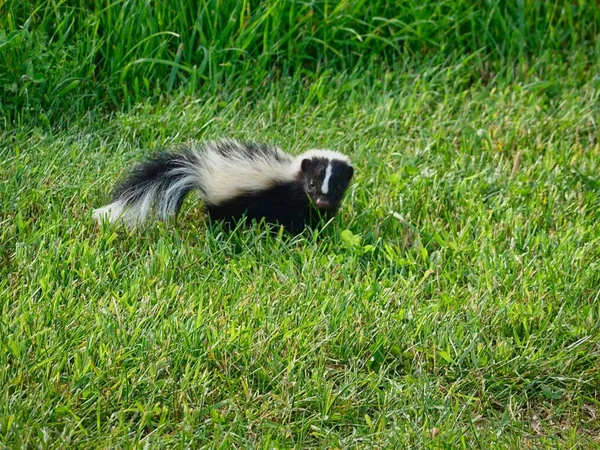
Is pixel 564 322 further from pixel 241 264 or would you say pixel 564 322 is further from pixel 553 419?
pixel 241 264

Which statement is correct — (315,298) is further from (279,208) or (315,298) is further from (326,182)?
(279,208)

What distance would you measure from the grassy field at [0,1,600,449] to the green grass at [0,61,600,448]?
0.04 feet

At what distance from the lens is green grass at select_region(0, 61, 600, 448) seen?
3.50 meters

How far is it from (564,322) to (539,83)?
9.00 ft

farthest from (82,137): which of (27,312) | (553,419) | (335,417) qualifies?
(553,419)

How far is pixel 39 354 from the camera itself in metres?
3.56

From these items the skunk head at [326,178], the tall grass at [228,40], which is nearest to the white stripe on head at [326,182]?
the skunk head at [326,178]

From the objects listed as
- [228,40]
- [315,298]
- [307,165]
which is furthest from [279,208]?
[228,40]

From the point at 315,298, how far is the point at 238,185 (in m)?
0.94

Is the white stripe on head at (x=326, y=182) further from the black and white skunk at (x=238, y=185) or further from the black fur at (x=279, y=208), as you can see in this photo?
the black fur at (x=279, y=208)

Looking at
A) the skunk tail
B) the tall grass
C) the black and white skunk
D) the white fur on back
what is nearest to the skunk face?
the black and white skunk

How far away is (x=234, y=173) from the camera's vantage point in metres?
4.88

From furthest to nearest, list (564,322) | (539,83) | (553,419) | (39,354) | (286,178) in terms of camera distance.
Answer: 1. (539,83)
2. (286,178)
3. (564,322)
4. (553,419)
5. (39,354)

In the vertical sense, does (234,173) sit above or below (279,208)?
above
